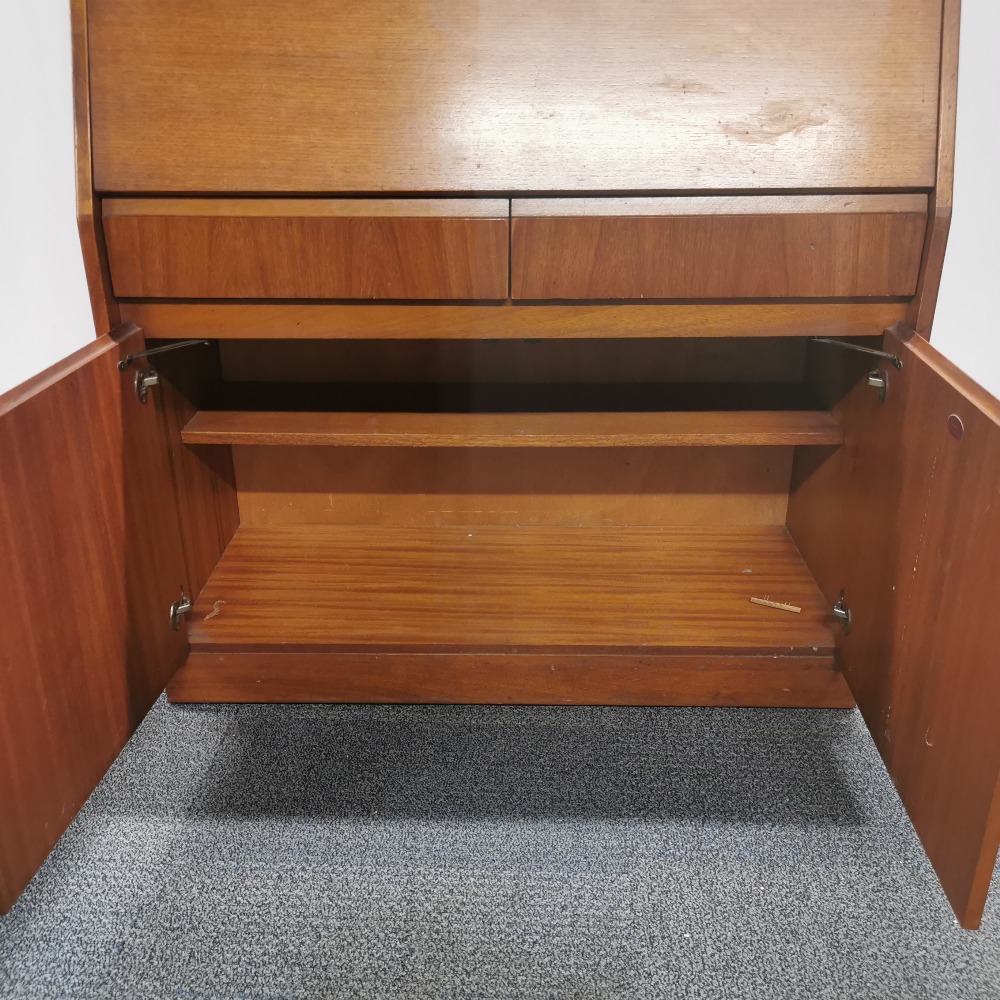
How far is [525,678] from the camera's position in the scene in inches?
52.1

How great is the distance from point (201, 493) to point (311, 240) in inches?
19.7

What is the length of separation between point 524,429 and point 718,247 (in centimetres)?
37

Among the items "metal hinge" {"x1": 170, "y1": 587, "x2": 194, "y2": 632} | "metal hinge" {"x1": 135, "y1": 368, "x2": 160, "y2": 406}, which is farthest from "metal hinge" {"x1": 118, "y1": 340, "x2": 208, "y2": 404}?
"metal hinge" {"x1": 170, "y1": 587, "x2": 194, "y2": 632}

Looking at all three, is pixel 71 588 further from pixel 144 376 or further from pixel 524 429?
pixel 524 429

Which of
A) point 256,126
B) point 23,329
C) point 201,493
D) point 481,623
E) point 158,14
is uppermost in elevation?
point 158,14

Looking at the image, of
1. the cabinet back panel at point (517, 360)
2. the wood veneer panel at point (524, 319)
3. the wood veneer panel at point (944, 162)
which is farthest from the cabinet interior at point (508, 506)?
the wood veneer panel at point (944, 162)

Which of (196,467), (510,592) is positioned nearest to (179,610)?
(196,467)

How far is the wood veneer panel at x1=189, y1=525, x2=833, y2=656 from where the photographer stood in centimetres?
132

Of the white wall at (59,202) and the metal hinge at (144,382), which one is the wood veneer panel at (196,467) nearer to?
the metal hinge at (144,382)

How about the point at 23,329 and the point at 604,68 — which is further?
→ the point at 23,329

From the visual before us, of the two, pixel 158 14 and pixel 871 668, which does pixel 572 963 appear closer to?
pixel 871 668

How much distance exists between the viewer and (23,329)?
129 centimetres

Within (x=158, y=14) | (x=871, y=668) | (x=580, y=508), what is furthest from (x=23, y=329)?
(x=871, y=668)

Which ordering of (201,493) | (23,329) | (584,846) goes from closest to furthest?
(584,846) < (23,329) < (201,493)
